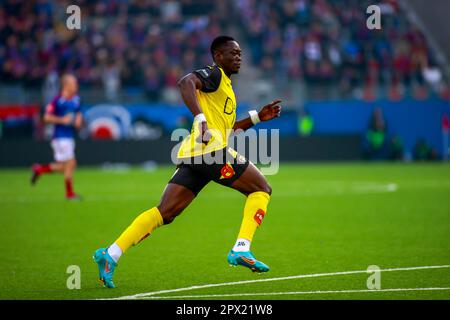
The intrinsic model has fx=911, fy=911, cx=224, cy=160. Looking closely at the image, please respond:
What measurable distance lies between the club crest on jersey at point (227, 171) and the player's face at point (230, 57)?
3.22ft

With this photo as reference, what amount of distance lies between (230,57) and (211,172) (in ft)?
3.80

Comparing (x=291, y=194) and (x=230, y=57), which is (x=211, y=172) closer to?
(x=230, y=57)

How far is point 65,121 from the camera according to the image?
62.7 feet

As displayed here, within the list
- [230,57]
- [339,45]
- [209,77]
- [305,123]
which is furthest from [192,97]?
[339,45]

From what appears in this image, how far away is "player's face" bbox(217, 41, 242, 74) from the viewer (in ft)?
29.3

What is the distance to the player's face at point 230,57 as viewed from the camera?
893 cm

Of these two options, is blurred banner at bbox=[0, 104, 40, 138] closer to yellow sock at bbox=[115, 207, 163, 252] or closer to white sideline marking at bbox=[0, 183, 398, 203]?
white sideline marking at bbox=[0, 183, 398, 203]

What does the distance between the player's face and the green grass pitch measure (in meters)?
2.11

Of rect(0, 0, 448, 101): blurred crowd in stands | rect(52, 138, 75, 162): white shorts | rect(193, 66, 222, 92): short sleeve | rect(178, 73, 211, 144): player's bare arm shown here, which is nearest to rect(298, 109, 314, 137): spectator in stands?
rect(0, 0, 448, 101): blurred crowd in stands

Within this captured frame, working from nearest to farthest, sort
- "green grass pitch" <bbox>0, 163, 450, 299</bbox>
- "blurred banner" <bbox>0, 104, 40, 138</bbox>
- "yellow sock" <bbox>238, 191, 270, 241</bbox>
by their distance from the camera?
"green grass pitch" <bbox>0, 163, 450, 299</bbox>
"yellow sock" <bbox>238, 191, 270, 241</bbox>
"blurred banner" <bbox>0, 104, 40, 138</bbox>

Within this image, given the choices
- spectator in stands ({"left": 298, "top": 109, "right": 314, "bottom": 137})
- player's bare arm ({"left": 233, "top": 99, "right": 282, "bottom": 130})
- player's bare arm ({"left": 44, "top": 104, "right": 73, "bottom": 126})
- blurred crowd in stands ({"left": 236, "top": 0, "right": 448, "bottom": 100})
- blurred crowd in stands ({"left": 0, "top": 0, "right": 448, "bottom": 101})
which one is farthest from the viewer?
blurred crowd in stands ({"left": 236, "top": 0, "right": 448, "bottom": 100})

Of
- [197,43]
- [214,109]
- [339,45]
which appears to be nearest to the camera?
[214,109]
